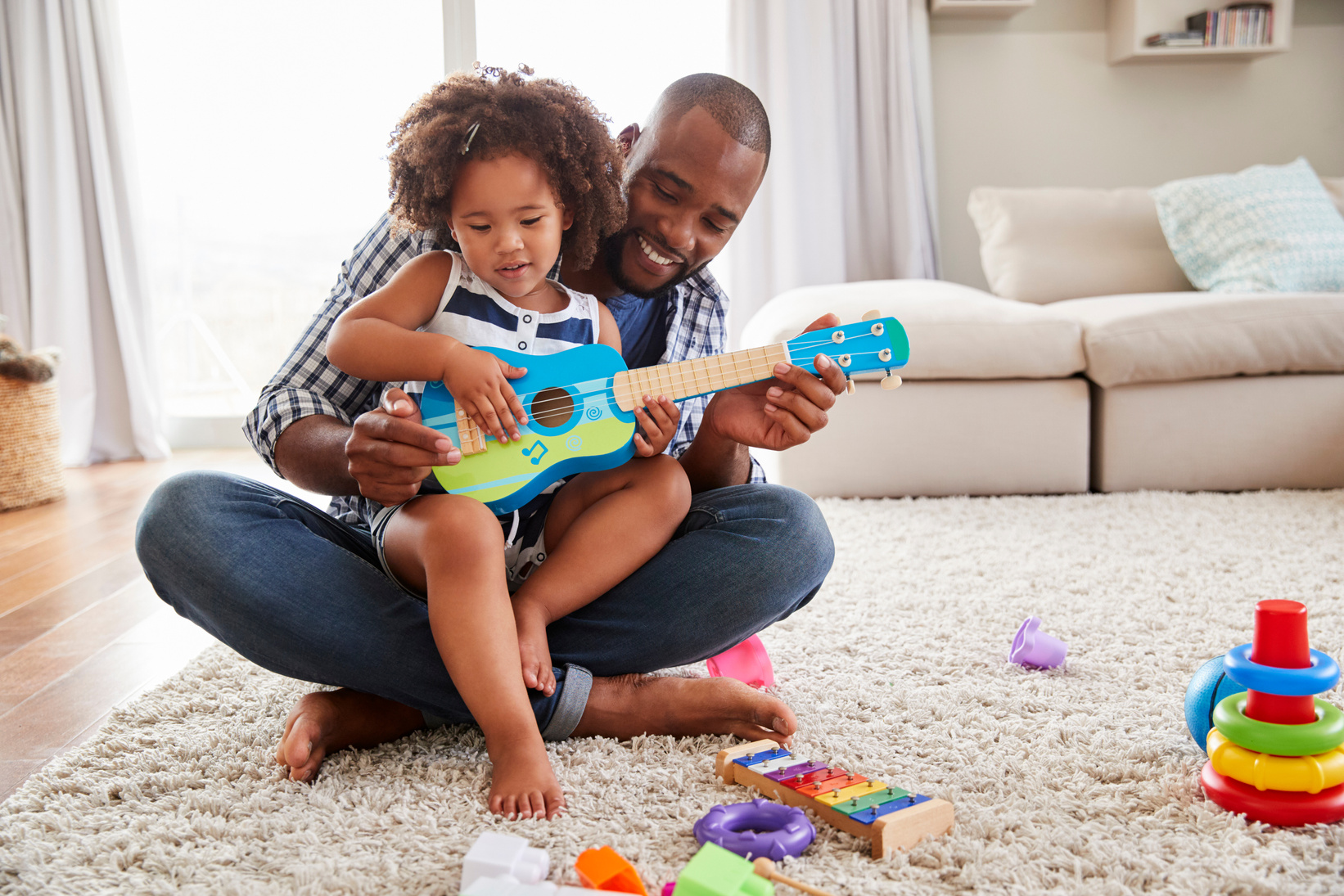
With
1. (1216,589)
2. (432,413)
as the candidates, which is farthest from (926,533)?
(432,413)

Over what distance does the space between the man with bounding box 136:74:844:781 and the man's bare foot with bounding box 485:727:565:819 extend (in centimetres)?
11

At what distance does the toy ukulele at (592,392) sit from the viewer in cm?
107

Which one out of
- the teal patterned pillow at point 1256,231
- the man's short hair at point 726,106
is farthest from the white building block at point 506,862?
the teal patterned pillow at point 1256,231

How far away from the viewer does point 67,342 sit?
10.9 feet

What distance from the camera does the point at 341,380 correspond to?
3.99ft

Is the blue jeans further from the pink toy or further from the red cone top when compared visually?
the red cone top

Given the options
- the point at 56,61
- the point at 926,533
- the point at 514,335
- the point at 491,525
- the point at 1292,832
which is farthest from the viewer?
the point at 56,61

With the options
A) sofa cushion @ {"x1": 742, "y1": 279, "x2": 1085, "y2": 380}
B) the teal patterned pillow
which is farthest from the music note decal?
the teal patterned pillow

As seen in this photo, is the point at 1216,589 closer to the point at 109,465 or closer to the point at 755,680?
the point at 755,680

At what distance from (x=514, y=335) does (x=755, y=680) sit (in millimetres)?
523

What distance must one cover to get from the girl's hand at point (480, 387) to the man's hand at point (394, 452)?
47mm

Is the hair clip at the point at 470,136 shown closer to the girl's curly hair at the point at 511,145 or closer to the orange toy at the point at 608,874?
the girl's curly hair at the point at 511,145

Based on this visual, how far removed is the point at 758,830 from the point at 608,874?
0.18 meters

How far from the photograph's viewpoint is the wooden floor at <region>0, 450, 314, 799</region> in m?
1.22
